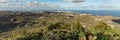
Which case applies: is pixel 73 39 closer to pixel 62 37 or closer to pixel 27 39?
pixel 62 37

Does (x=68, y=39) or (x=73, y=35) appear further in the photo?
(x=73, y=35)

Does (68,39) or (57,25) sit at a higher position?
(68,39)

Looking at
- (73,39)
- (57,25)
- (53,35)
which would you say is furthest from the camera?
(57,25)

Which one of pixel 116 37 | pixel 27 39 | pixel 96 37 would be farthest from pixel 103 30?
pixel 27 39

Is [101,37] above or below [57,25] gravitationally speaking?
above

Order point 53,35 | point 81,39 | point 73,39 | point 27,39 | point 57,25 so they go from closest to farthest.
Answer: point 81,39, point 73,39, point 53,35, point 27,39, point 57,25

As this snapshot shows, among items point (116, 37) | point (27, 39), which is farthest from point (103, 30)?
point (27, 39)

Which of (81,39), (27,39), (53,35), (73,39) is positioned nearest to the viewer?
(81,39)

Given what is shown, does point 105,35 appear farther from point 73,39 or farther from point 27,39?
point 27,39

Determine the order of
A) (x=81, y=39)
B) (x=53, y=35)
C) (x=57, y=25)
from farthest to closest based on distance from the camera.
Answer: (x=57, y=25)
(x=53, y=35)
(x=81, y=39)
